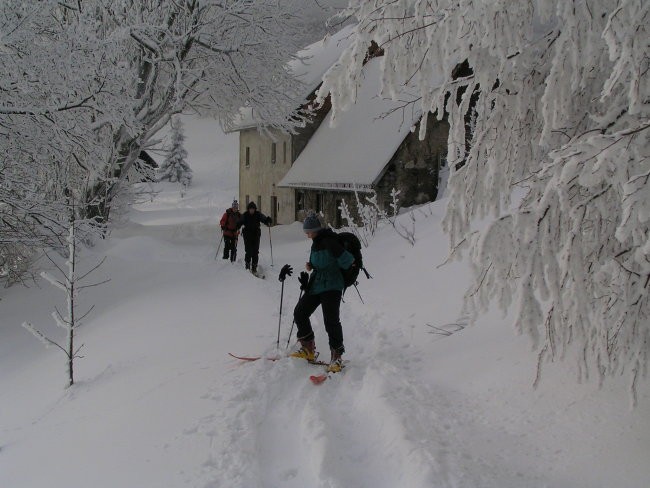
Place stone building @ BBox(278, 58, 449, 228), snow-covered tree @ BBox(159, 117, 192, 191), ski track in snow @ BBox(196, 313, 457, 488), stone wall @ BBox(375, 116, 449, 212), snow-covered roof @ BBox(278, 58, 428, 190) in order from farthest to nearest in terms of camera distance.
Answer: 1. snow-covered tree @ BBox(159, 117, 192, 191)
2. stone wall @ BBox(375, 116, 449, 212)
3. stone building @ BBox(278, 58, 449, 228)
4. snow-covered roof @ BBox(278, 58, 428, 190)
5. ski track in snow @ BBox(196, 313, 457, 488)

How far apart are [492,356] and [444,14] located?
3.45 meters

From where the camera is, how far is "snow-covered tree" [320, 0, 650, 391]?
9.45 feet

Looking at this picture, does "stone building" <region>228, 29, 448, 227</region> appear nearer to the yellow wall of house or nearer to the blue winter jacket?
the yellow wall of house

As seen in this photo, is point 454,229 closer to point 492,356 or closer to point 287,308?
point 492,356

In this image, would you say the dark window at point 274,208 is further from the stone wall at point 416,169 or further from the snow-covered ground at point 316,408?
the snow-covered ground at point 316,408

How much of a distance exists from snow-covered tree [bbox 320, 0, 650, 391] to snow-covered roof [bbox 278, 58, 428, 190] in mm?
13117

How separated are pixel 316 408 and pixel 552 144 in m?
3.12

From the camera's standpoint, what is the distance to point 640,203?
2586 mm

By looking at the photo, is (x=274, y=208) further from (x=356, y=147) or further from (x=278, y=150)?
(x=356, y=147)

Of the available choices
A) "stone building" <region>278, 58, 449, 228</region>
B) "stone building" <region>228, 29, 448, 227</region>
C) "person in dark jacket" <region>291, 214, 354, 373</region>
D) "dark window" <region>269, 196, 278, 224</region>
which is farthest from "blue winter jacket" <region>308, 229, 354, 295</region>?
"dark window" <region>269, 196, 278, 224</region>

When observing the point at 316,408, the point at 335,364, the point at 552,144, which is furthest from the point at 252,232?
the point at 552,144

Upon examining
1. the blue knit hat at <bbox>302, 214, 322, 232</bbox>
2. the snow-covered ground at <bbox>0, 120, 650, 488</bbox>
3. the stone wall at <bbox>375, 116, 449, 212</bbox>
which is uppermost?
the stone wall at <bbox>375, 116, 449, 212</bbox>

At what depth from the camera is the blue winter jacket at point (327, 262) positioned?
5874 mm

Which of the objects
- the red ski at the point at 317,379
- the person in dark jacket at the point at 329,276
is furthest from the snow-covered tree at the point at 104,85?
the red ski at the point at 317,379
